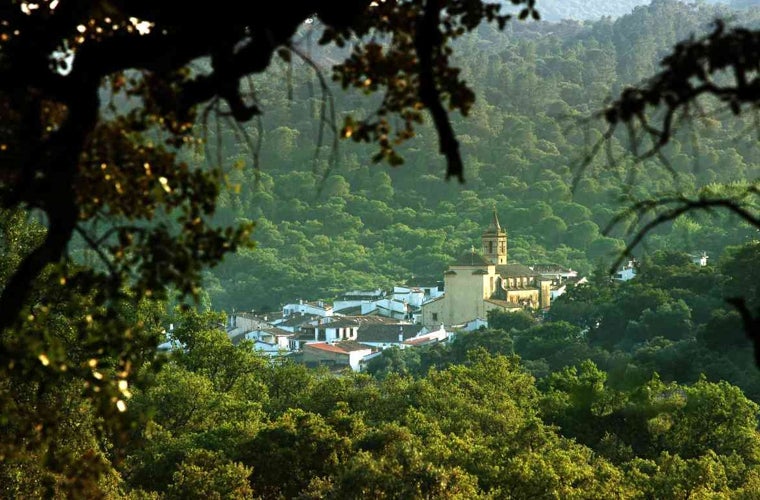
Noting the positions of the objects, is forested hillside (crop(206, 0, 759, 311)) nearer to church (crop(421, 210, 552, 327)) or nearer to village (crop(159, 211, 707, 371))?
village (crop(159, 211, 707, 371))

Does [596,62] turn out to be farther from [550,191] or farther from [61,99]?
[61,99]

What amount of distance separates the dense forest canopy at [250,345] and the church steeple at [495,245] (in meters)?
14.2

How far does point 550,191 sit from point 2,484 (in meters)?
116

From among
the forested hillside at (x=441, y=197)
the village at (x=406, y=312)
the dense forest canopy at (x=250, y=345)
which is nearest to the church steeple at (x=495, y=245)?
the village at (x=406, y=312)

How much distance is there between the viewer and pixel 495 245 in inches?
4008

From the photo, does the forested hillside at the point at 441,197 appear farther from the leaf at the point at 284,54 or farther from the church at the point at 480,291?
the leaf at the point at 284,54

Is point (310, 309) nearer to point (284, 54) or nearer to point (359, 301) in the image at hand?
point (359, 301)

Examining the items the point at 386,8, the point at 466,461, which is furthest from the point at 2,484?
the point at 386,8

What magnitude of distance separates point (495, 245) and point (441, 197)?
34526 mm

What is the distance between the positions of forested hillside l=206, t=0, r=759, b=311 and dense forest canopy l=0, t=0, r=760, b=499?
19.6 m

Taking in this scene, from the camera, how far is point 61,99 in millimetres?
4438

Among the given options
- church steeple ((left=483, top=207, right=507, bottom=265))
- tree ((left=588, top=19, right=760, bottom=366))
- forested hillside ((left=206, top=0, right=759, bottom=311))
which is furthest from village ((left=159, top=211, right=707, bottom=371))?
tree ((left=588, top=19, right=760, bottom=366))

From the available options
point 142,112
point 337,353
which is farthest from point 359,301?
point 142,112

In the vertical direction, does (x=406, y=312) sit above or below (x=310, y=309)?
below
